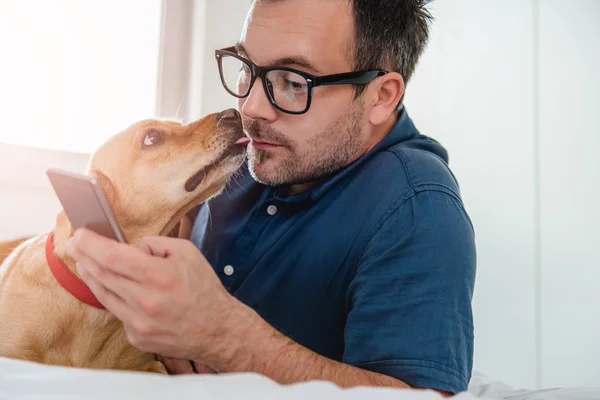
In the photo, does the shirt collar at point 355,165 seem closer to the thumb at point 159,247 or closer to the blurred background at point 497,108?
the thumb at point 159,247

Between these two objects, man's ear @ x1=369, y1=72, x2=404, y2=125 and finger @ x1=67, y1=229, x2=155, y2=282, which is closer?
finger @ x1=67, y1=229, x2=155, y2=282

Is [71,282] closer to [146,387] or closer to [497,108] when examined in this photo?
[146,387]

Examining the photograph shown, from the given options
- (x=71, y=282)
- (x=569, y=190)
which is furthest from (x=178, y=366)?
(x=569, y=190)

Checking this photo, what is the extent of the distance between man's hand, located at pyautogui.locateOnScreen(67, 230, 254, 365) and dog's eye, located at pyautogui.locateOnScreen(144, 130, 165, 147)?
0.43 meters

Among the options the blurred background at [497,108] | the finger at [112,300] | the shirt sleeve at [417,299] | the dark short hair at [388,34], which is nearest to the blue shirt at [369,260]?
the shirt sleeve at [417,299]

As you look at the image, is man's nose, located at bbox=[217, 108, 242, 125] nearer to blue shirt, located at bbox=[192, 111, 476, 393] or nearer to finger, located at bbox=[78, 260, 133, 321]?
blue shirt, located at bbox=[192, 111, 476, 393]

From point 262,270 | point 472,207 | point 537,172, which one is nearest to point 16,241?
point 262,270

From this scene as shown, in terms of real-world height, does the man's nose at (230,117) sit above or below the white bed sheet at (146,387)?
above

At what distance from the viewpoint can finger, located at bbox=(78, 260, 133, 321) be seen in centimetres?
66

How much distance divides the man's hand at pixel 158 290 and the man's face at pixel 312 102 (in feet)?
1.45

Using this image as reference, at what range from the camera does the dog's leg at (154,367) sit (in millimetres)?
979

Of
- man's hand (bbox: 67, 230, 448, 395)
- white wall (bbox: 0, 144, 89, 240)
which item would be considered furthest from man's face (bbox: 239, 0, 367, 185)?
white wall (bbox: 0, 144, 89, 240)

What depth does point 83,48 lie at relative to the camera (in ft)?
5.08

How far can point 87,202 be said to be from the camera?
2.21 feet
